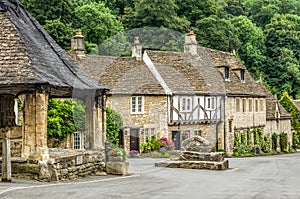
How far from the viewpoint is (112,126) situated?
39.0 meters

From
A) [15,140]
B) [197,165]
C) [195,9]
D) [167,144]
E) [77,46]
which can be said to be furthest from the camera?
[195,9]

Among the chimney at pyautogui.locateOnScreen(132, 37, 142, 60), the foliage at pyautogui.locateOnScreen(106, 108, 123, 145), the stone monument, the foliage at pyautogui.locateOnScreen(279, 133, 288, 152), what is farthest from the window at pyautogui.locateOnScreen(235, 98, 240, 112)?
the stone monument

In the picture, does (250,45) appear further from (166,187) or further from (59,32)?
(166,187)

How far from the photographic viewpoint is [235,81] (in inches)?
1993

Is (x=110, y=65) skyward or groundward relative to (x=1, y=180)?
skyward

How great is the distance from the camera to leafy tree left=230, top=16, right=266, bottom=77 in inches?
3359

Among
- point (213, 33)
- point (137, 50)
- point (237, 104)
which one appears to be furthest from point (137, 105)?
point (213, 33)

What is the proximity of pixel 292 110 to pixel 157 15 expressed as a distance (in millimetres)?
18573

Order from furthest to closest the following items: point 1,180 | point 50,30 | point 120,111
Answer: point 50,30
point 120,111
point 1,180

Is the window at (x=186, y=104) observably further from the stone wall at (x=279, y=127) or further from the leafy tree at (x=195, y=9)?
the leafy tree at (x=195, y=9)

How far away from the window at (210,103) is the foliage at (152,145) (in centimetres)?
576

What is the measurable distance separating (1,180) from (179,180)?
6499 mm

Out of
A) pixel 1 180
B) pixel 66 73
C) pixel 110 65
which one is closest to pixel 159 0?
pixel 110 65

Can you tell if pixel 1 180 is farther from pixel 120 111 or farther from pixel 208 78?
pixel 208 78
